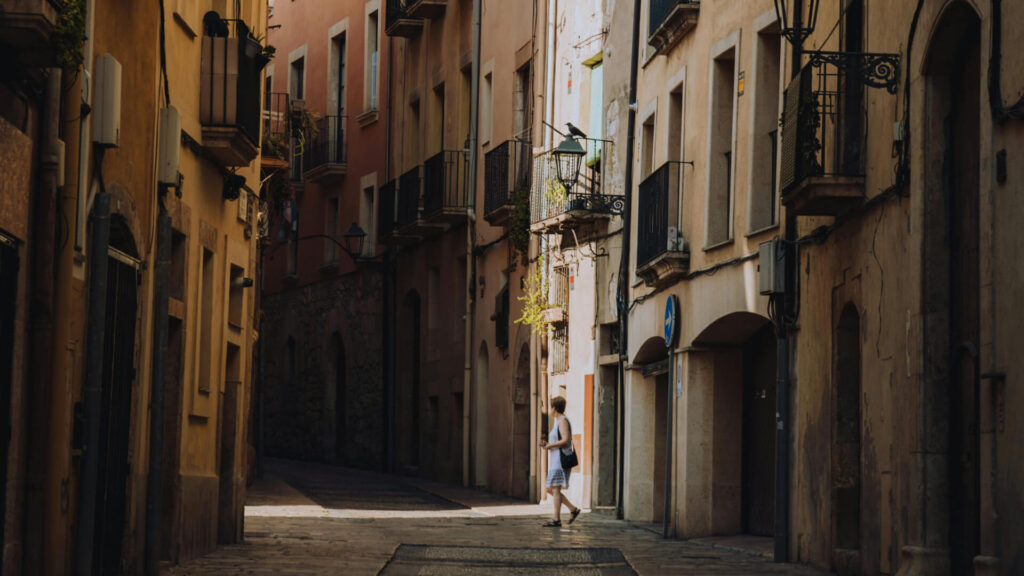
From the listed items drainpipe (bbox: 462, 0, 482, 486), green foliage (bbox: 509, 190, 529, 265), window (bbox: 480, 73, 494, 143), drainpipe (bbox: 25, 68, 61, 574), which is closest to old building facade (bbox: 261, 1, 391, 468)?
drainpipe (bbox: 462, 0, 482, 486)

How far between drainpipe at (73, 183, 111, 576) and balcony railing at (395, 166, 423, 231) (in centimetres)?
2252

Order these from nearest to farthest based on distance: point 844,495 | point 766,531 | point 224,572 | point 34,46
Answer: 1. point 34,46
2. point 224,572
3. point 844,495
4. point 766,531

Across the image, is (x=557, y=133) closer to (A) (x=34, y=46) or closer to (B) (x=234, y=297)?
(B) (x=234, y=297)

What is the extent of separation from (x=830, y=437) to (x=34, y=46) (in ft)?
27.7

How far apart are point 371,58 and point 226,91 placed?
2351 cm

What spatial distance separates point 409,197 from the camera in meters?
34.1

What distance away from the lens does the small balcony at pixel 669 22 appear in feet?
67.7

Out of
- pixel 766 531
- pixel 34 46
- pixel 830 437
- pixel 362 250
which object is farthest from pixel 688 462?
pixel 362 250

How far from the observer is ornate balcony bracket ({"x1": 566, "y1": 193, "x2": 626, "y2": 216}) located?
24672 mm

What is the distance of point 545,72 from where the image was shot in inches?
1108

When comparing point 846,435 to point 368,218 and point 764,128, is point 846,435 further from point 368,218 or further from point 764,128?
point 368,218

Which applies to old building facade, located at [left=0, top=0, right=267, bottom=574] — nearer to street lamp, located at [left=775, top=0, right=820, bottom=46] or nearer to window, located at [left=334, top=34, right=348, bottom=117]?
street lamp, located at [left=775, top=0, right=820, bottom=46]

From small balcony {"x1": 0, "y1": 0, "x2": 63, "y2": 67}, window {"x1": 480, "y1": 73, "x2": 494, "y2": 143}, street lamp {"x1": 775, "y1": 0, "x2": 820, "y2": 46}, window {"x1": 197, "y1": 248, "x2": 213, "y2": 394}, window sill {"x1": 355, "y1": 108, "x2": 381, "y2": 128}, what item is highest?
window sill {"x1": 355, "y1": 108, "x2": 381, "y2": 128}

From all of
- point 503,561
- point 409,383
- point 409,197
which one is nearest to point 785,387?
point 503,561
